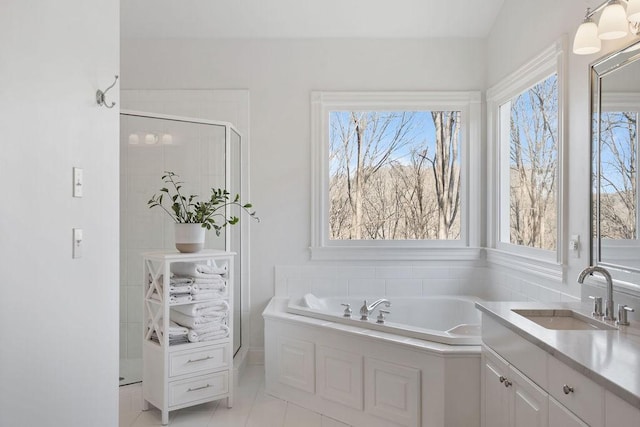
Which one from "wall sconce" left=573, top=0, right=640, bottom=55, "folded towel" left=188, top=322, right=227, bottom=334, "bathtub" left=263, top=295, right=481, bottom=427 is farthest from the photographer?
"folded towel" left=188, top=322, right=227, bottom=334

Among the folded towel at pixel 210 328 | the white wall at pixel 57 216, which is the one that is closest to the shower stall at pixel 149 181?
the folded towel at pixel 210 328

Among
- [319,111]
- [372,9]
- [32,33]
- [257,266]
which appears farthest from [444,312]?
[32,33]

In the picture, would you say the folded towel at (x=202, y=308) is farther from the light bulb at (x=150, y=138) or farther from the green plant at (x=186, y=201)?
the light bulb at (x=150, y=138)

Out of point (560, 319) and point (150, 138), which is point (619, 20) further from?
point (150, 138)

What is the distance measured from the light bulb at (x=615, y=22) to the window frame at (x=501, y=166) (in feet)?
2.49

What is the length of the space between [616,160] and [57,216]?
2.26 metres

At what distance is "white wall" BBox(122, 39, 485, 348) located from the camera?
13.5ft

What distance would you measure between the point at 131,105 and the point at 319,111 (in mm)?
1521

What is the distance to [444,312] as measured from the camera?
3.96 meters

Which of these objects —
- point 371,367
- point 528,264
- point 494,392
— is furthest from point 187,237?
point 528,264

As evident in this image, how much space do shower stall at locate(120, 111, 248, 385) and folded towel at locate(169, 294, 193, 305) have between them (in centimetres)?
65

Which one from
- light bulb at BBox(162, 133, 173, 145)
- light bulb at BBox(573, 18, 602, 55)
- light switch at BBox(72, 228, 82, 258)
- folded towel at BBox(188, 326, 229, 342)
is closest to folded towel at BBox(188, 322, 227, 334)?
folded towel at BBox(188, 326, 229, 342)

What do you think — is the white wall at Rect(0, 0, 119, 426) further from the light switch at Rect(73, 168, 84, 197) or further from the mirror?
the mirror

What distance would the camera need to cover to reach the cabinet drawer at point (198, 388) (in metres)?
3.00
